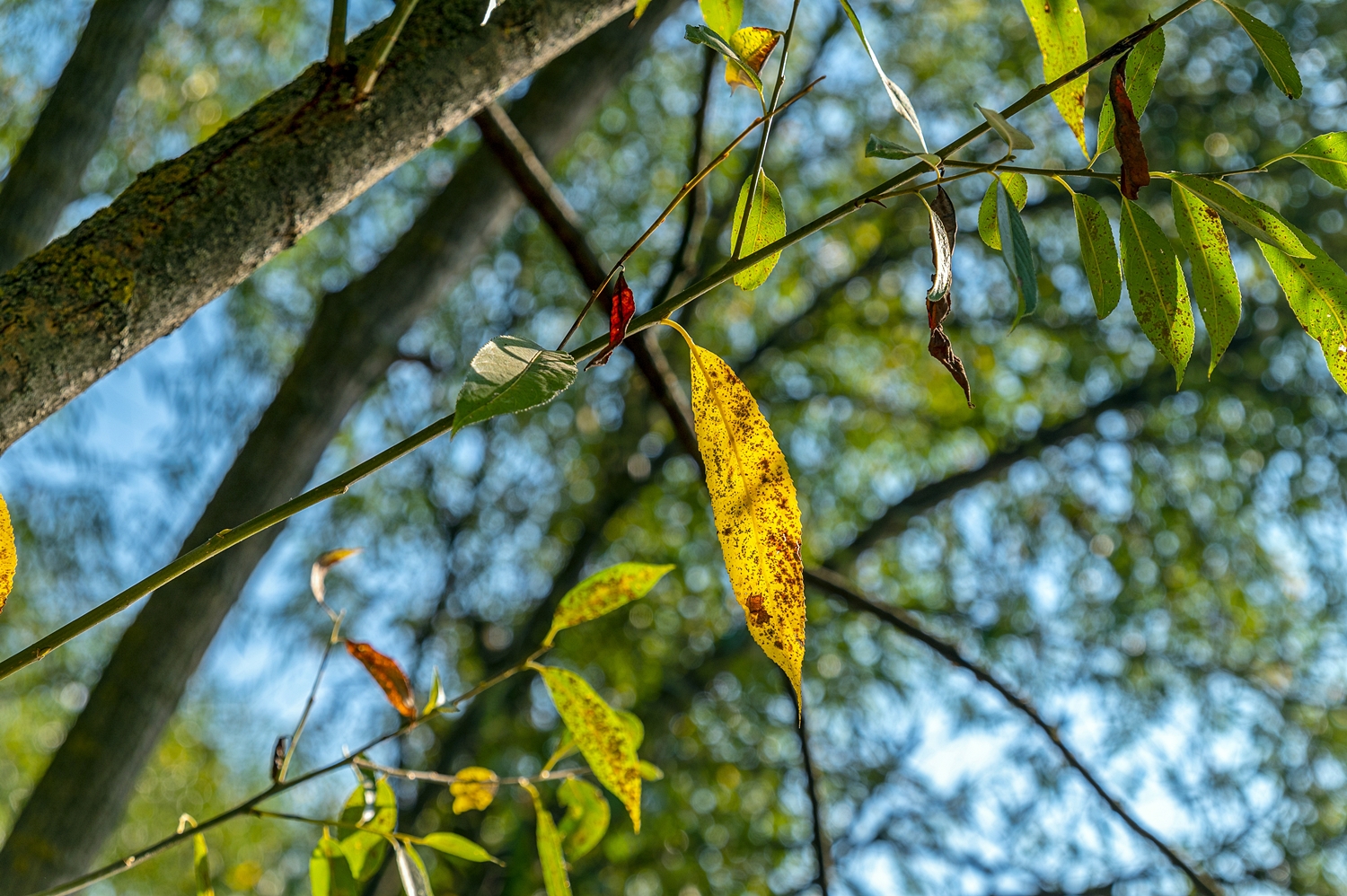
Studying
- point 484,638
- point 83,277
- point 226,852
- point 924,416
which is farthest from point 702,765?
point 83,277

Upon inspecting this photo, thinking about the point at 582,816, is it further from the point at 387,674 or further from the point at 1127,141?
the point at 1127,141

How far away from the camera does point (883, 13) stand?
7.21 feet

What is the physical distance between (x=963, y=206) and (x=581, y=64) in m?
1.18

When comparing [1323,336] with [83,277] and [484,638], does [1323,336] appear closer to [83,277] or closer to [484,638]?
[83,277]

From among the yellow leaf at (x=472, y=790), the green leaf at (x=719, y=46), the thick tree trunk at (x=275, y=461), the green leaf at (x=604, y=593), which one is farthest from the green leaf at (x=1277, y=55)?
the thick tree trunk at (x=275, y=461)

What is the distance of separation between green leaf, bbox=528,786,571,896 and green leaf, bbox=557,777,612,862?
68mm

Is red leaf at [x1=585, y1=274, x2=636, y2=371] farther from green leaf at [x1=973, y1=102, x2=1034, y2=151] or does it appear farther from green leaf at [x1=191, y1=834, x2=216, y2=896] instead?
green leaf at [x1=191, y1=834, x2=216, y2=896]

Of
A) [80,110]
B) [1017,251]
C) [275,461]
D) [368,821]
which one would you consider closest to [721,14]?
[1017,251]

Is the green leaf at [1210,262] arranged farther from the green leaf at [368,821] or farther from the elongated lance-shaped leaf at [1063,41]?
the green leaf at [368,821]

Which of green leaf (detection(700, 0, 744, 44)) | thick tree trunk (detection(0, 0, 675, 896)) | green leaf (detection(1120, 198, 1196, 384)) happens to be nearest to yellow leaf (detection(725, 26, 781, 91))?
green leaf (detection(700, 0, 744, 44))

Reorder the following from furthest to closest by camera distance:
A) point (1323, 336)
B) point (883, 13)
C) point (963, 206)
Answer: point (883, 13) < point (963, 206) < point (1323, 336)

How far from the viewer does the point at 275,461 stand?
0.81 meters

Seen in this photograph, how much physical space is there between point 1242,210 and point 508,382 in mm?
168

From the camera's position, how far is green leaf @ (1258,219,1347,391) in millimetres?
219
